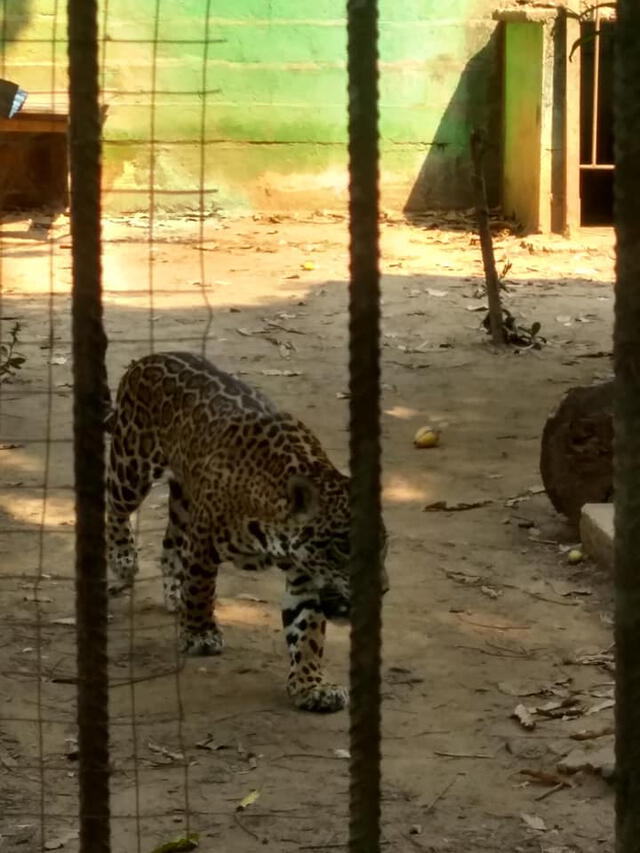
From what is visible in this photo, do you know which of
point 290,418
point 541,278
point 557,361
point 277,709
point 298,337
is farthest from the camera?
point 541,278

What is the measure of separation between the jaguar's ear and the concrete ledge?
1.64 m

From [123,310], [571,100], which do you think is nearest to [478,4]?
[571,100]

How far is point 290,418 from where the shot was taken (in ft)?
19.6

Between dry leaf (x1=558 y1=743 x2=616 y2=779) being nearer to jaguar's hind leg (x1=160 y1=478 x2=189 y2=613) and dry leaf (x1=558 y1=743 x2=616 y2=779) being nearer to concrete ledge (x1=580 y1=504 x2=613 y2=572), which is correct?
concrete ledge (x1=580 y1=504 x2=613 y2=572)

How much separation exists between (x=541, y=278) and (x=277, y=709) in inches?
337

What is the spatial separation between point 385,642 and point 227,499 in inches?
34.8

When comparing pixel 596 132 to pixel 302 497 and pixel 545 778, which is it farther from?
pixel 545 778

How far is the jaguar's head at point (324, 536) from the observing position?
17.9 ft

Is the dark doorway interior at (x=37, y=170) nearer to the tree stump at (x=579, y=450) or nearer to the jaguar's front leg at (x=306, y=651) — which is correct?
the tree stump at (x=579, y=450)

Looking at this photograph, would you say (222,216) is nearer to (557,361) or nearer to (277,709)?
(557,361)

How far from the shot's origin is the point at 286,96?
16.6 m

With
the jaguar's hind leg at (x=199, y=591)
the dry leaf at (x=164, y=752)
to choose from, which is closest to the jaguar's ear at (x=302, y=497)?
the jaguar's hind leg at (x=199, y=591)

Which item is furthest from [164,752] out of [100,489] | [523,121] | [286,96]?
[286,96]

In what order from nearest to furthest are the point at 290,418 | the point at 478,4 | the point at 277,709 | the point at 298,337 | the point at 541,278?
the point at 277,709 → the point at 290,418 → the point at 298,337 → the point at 541,278 → the point at 478,4
